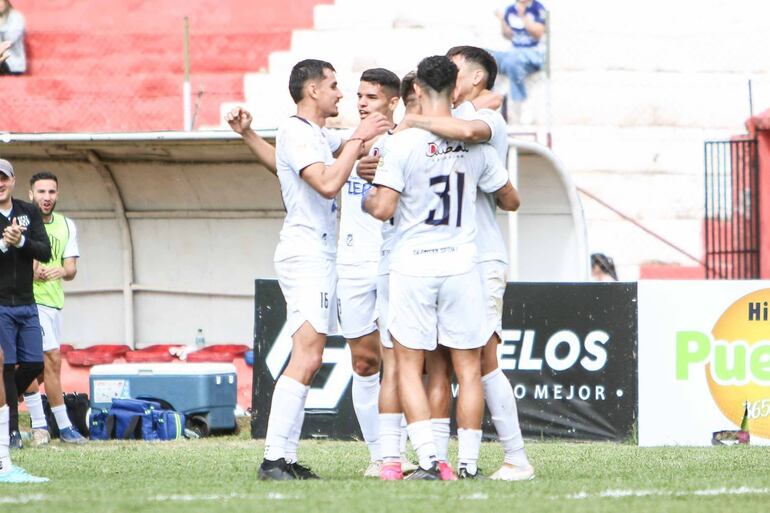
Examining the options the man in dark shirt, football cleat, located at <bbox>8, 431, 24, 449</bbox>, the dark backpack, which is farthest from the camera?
the dark backpack

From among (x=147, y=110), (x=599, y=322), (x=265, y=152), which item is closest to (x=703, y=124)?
(x=147, y=110)

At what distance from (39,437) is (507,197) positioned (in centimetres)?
525

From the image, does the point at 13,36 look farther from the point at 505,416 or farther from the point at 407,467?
the point at 505,416

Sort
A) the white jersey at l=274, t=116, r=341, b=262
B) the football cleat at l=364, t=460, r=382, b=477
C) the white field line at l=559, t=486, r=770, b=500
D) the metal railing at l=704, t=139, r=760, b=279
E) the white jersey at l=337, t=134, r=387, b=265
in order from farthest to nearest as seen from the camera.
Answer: the metal railing at l=704, t=139, r=760, b=279
the white jersey at l=337, t=134, r=387, b=265
the football cleat at l=364, t=460, r=382, b=477
the white jersey at l=274, t=116, r=341, b=262
the white field line at l=559, t=486, r=770, b=500

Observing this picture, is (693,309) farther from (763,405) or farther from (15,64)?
(15,64)

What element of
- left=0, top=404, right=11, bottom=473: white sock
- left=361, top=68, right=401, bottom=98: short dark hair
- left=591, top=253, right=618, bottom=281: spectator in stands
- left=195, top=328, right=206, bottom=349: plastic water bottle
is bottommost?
left=0, top=404, right=11, bottom=473: white sock

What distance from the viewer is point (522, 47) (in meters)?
18.9

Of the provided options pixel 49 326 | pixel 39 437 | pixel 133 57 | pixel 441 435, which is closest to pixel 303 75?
pixel 441 435

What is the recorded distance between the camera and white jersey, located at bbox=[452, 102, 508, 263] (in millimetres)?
7559

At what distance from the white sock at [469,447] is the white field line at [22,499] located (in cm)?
213

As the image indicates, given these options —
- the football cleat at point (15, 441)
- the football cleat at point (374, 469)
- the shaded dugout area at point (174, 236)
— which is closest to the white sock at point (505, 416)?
the football cleat at point (374, 469)

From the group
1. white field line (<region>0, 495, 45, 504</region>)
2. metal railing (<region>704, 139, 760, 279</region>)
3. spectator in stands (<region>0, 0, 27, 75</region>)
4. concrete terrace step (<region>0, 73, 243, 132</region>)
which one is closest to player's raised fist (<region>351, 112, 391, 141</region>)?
white field line (<region>0, 495, 45, 504</region>)

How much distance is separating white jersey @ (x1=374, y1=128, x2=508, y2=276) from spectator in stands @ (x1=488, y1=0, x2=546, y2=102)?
11.6m

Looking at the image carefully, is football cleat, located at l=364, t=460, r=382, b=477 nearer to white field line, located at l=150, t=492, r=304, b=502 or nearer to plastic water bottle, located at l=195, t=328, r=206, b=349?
white field line, located at l=150, t=492, r=304, b=502
